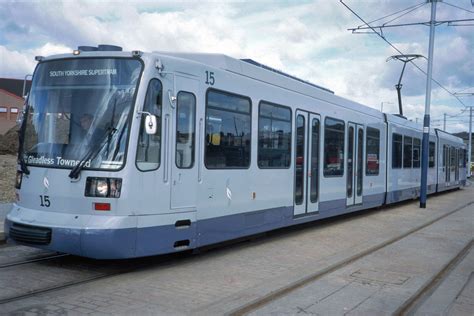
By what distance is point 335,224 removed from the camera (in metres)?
13.9

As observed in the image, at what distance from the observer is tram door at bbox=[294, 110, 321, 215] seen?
36.7ft

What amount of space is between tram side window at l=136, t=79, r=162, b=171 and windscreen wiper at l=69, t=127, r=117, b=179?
1.29 feet

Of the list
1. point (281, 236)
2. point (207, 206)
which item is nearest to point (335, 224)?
point (281, 236)

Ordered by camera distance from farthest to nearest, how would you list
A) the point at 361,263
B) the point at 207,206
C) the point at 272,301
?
the point at 361,263 → the point at 207,206 → the point at 272,301

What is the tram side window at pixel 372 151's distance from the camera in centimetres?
1564

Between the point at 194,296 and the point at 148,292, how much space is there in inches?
22.0

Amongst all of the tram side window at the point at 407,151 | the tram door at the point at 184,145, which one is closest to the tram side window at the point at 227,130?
the tram door at the point at 184,145

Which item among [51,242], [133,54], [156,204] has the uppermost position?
[133,54]

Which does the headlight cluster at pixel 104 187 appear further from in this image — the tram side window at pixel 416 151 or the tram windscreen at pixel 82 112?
the tram side window at pixel 416 151

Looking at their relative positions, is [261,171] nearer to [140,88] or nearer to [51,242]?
[140,88]

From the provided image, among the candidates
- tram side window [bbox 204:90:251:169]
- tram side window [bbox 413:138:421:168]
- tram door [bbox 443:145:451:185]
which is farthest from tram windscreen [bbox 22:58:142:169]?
tram door [bbox 443:145:451:185]

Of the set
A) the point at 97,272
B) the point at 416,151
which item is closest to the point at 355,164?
the point at 416,151

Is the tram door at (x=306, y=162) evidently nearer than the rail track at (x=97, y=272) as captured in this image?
No

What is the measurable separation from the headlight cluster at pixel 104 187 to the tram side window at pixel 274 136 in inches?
135
